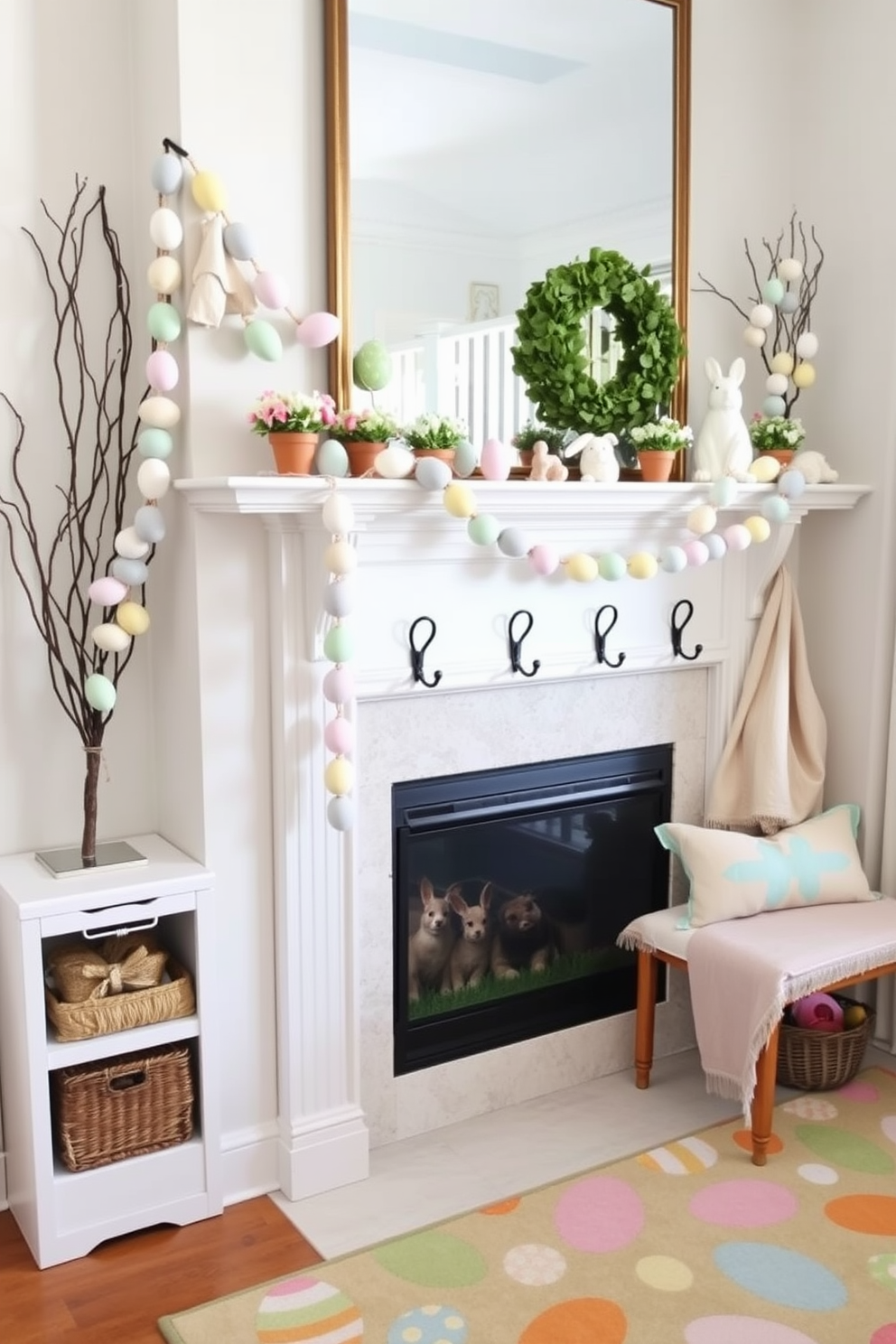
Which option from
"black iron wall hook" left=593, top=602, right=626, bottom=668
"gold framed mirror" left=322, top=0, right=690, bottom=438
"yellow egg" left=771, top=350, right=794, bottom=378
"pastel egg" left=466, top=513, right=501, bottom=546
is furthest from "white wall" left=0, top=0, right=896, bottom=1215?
"yellow egg" left=771, top=350, right=794, bottom=378

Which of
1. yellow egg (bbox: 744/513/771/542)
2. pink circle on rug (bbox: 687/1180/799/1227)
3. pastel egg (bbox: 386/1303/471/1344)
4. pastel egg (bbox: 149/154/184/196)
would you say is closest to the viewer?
pastel egg (bbox: 386/1303/471/1344)

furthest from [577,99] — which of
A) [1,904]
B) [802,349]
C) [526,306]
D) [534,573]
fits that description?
[1,904]

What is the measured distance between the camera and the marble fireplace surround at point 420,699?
2.41m

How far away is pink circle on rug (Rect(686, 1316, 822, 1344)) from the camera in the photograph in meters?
2.07

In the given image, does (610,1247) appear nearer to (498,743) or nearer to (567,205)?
(498,743)

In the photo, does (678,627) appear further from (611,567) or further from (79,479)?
(79,479)

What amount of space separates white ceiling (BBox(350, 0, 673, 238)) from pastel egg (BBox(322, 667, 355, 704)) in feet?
2.87

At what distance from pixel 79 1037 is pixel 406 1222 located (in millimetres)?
713

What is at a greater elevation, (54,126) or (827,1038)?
(54,126)

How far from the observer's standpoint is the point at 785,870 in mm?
2887

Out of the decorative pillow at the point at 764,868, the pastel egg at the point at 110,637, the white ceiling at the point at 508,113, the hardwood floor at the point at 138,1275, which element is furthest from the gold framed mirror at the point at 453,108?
the hardwood floor at the point at 138,1275

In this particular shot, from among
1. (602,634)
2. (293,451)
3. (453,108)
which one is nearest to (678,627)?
(602,634)

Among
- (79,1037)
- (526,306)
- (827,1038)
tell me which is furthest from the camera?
(827,1038)

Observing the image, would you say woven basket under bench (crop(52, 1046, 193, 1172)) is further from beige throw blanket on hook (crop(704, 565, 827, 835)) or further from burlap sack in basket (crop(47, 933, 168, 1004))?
beige throw blanket on hook (crop(704, 565, 827, 835))
